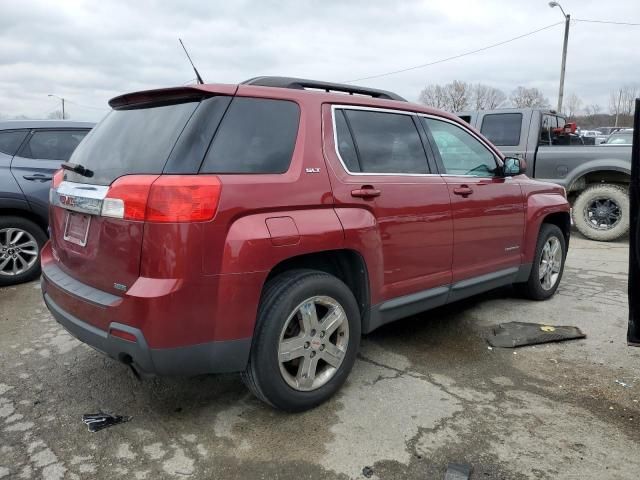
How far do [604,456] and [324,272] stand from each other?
1.69m

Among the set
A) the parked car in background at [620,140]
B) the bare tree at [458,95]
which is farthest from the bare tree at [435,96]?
the parked car in background at [620,140]

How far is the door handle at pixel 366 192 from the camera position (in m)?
3.09

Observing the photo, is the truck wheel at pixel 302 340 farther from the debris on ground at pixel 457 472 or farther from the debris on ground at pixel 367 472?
the debris on ground at pixel 457 472

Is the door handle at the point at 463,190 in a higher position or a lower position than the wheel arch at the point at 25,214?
higher

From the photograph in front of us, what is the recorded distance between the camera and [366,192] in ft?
Result: 10.3

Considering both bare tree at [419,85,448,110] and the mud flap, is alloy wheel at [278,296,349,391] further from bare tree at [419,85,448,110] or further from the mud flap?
bare tree at [419,85,448,110]

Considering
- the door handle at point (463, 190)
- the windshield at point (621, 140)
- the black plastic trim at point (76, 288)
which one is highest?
the windshield at point (621, 140)

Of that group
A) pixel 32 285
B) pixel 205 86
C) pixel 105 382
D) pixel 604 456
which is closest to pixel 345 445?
pixel 604 456

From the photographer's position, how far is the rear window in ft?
8.54

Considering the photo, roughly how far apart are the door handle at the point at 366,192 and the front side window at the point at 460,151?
0.91 meters

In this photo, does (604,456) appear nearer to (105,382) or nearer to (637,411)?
(637,411)

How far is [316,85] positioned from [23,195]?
12.3 ft

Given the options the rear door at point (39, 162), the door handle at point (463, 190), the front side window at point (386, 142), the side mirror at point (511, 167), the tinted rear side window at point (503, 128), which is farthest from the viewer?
the tinted rear side window at point (503, 128)

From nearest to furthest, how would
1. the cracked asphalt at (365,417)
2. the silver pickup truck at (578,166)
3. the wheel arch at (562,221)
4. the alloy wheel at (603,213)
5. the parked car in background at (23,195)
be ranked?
the cracked asphalt at (365,417)
the wheel arch at (562,221)
the parked car in background at (23,195)
the silver pickup truck at (578,166)
the alloy wheel at (603,213)
